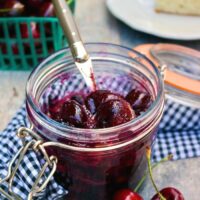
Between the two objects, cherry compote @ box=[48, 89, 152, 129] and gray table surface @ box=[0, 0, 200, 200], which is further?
gray table surface @ box=[0, 0, 200, 200]

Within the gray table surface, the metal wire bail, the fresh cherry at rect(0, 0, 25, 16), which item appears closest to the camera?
the metal wire bail

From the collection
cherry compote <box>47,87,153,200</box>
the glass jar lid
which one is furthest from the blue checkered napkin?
cherry compote <box>47,87,153,200</box>

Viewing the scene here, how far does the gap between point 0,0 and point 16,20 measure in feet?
0.15

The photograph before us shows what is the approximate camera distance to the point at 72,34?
63 centimetres

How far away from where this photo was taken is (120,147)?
1.86ft

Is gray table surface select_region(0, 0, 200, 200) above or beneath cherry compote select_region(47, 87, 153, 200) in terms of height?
beneath

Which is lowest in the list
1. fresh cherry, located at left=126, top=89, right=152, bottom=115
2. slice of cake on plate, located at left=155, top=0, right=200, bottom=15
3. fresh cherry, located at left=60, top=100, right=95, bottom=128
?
slice of cake on plate, located at left=155, top=0, right=200, bottom=15

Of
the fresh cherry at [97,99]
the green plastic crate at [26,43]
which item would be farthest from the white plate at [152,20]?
the fresh cherry at [97,99]

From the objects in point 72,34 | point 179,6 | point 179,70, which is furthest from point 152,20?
point 72,34

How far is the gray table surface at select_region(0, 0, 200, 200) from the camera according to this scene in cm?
70

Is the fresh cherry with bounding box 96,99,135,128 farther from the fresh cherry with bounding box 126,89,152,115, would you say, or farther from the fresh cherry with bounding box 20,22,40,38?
the fresh cherry with bounding box 20,22,40,38

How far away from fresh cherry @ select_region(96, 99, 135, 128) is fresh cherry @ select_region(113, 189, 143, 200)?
0.28ft

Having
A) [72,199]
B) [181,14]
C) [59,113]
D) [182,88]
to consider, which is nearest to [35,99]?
[59,113]

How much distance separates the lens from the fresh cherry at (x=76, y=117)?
0.58 metres
